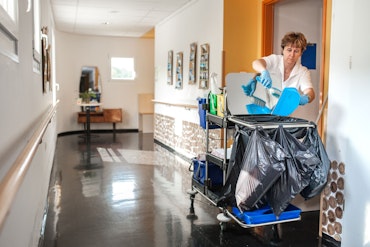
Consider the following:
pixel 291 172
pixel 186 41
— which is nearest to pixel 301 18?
pixel 186 41

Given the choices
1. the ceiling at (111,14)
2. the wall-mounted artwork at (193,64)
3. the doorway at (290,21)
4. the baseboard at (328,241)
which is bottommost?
the baseboard at (328,241)

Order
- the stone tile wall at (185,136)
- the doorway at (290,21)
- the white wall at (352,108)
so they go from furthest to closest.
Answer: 1. the stone tile wall at (185,136)
2. the doorway at (290,21)
3. the white wall at (352,108)

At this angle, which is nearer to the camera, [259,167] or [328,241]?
[259,167]

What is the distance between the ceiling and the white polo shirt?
3.19 metres

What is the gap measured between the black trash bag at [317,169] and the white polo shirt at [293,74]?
2.02 ft

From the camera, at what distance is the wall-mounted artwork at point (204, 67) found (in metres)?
5.50

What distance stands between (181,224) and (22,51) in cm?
202

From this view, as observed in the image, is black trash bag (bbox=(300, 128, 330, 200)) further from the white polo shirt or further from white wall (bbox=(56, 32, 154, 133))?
white wall (bbox=(56, 32, 154, 133))

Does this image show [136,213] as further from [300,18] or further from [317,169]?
[300,18]

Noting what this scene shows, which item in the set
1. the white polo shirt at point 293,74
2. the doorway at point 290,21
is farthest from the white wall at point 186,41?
the white polo shirt at point 293,74

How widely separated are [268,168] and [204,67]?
3.30 metres

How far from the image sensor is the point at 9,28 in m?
1.67

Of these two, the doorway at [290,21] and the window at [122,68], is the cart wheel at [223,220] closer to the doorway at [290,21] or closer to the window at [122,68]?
the doorway at [290,21]

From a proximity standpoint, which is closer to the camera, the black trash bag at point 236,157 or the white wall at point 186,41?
the black trash bag at point 236,157
